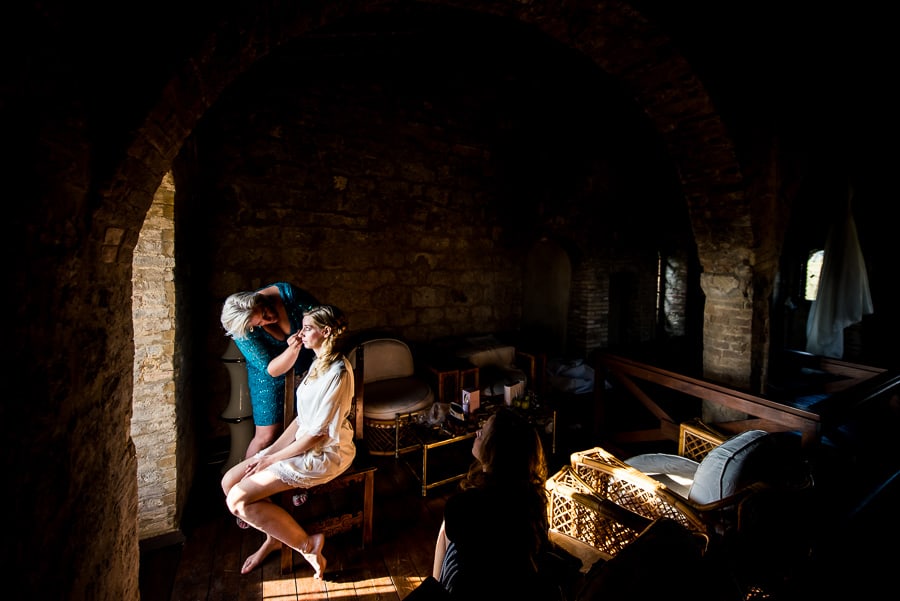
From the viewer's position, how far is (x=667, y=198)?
7.65m

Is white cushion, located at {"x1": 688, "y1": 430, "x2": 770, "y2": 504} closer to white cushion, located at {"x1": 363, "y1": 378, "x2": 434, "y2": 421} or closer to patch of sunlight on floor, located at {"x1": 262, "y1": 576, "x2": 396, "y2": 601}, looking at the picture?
patch of sunlight on floor, located at {"x1": 262, "y1": 576, "x2": 396, "y2": 601}

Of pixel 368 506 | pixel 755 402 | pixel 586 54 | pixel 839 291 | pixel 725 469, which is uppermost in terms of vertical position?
pixel 586 54

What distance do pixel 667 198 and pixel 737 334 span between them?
14.9ft

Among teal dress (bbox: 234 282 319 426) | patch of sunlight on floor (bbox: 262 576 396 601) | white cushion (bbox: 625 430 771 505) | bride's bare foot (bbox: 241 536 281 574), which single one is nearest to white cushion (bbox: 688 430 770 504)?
white cushion (bbox: 625 430 771 505)

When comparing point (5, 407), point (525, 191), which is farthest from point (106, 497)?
point (525, 191)

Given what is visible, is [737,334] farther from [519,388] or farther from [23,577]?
[23,577]

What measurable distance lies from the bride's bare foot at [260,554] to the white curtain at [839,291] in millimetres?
8085

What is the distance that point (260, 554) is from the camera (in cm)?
256

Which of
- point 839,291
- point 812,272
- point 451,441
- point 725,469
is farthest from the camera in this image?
point 812,272

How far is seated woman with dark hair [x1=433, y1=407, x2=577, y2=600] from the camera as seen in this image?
1328 mm

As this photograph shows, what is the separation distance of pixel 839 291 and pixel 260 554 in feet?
27.0

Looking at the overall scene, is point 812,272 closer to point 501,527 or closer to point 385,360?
point 385,360

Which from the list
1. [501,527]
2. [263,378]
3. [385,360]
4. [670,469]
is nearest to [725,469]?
[670,469]

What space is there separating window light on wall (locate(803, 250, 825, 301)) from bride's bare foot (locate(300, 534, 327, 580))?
10.1 meters
